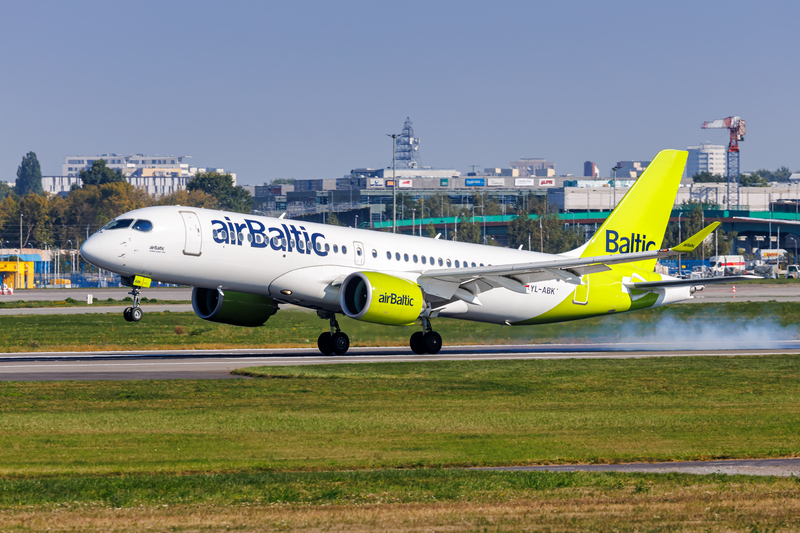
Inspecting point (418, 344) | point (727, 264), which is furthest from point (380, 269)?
point (727, 264)

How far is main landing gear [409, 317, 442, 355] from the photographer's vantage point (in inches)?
1547

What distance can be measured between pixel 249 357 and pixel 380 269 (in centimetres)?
635

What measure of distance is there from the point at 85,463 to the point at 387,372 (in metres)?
16.5

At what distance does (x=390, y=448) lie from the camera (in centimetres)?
1850

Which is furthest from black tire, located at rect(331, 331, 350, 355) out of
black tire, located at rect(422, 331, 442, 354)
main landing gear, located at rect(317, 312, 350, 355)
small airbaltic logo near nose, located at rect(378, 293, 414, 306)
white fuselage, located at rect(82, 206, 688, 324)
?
small airbaltic logo near nose, located at rect(378, 293, 414, 306)

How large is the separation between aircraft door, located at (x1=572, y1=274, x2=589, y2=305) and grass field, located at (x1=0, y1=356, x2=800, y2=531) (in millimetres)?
10517

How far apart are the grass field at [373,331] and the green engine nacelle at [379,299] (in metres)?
5.51

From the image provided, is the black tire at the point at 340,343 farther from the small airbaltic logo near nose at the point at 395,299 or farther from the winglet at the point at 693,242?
the winglet at the point at 693,242

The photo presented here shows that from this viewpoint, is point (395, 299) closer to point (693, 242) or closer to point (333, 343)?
point (333, 343)

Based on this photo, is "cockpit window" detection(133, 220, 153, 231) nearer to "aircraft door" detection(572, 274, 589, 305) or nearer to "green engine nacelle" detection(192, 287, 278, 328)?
"green engine nacelle" detection(192, 287, 278, 328)

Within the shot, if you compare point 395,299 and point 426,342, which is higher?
point 395,299

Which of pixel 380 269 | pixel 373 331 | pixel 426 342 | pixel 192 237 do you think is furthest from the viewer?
pixel 373 331

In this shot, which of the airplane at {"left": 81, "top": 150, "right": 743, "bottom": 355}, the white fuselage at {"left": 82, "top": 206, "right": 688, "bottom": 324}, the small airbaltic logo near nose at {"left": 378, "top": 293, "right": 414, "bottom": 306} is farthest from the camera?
the small airbaltic logo near nose at {"left": 378, "top": 293, "right": 414, "bottom": 306}

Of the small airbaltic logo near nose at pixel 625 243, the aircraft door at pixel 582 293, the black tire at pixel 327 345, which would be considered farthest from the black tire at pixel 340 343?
the small airbaltic logo near nose at pixel 625 243
